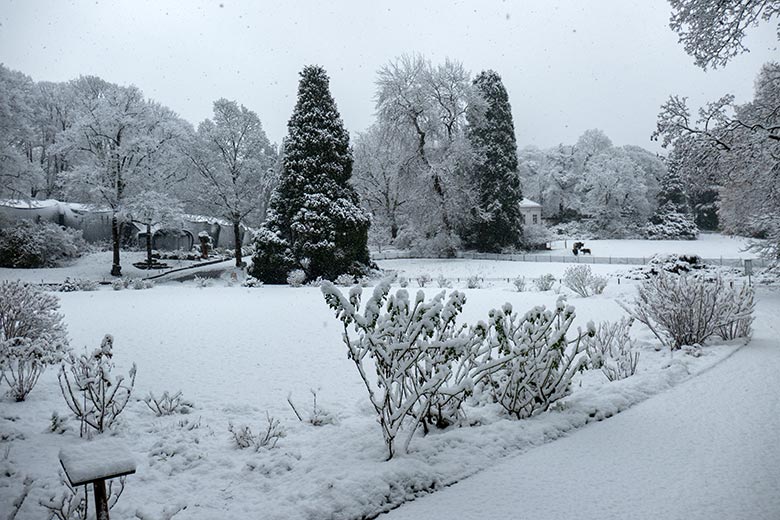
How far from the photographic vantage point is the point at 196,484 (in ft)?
10.7

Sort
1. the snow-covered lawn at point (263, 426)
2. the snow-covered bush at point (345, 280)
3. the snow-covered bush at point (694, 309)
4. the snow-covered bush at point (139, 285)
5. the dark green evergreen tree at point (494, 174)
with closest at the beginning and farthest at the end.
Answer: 1. the snow-covered lawn at point (263, 426)
2. the snow-covered bush at point (694, 309)
3. the snow-covered bush at point (139, 285)
4. the snow-covered bush at point (345, 280)
5. the dark green evergreen tree at point (494, 174)

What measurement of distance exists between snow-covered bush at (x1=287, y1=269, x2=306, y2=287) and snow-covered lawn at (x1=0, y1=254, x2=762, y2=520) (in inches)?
251

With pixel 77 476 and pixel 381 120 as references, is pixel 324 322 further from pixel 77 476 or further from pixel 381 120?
pixel 381 120

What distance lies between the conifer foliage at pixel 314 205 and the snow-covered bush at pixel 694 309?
37.4 ft

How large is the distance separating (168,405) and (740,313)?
741 cm

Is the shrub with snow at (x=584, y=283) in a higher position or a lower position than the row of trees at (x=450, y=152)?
lower

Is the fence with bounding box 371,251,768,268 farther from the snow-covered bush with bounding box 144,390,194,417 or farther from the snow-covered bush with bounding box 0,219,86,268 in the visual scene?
the snow-covered bush with bounding box 0,219,86,268

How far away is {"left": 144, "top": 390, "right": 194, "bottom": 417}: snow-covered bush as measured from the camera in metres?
4.71

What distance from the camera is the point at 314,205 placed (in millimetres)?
16844

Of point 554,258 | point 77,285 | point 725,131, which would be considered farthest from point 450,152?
Answer: point 77,285

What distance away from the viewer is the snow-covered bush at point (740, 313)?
6961 mm

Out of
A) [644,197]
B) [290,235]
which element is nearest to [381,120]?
[290,235]

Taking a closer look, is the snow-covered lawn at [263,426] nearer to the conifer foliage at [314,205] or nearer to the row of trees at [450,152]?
the conifer foliage at [314,205]

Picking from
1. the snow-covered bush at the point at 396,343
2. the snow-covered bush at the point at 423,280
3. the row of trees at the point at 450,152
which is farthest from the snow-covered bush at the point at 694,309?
the row of trees at the point at 450,152
